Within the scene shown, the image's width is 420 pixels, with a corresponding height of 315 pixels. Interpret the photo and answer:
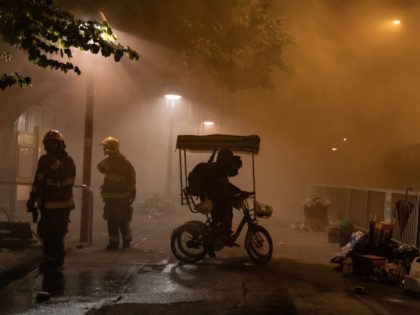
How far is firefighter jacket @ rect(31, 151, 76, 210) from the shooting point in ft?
25.0

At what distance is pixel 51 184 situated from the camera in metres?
7.64

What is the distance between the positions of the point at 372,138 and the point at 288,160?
33.1ft

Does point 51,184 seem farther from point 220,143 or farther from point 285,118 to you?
point 285,118

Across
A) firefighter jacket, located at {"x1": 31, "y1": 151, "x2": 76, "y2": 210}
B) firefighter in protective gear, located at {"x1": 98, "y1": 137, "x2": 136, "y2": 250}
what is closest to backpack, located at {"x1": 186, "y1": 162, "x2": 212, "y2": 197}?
firefighter in protective gear, located at {"x1": 98, "y1": 137, "x2": 136, "y2": 250}

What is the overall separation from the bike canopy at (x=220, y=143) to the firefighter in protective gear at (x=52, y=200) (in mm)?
2106

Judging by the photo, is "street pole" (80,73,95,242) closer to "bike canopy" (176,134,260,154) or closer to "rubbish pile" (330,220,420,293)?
"bike canopy" (176,134,260,154)

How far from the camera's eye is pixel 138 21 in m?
12.2

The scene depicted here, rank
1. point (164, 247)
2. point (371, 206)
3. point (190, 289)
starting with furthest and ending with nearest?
point (371, 206), point (164, 247), point (190, 289)

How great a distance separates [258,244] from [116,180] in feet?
8.93

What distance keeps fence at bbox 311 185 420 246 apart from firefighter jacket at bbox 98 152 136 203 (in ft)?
14.8

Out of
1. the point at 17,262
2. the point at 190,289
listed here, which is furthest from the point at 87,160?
the point at 190,289

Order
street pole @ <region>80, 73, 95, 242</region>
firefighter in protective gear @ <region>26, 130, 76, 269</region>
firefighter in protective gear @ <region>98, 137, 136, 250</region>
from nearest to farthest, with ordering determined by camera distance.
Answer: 1. firefighter in protective gear @ <region>26, 130, 76, 269</region>
2. firefighter in protective gear @ <region>98, 137, 136, 250</region>
3. street pole @ <region>80, 73, 95, 242</region>

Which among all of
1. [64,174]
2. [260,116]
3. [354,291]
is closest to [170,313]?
[354,291]

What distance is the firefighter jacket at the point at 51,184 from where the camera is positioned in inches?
300
